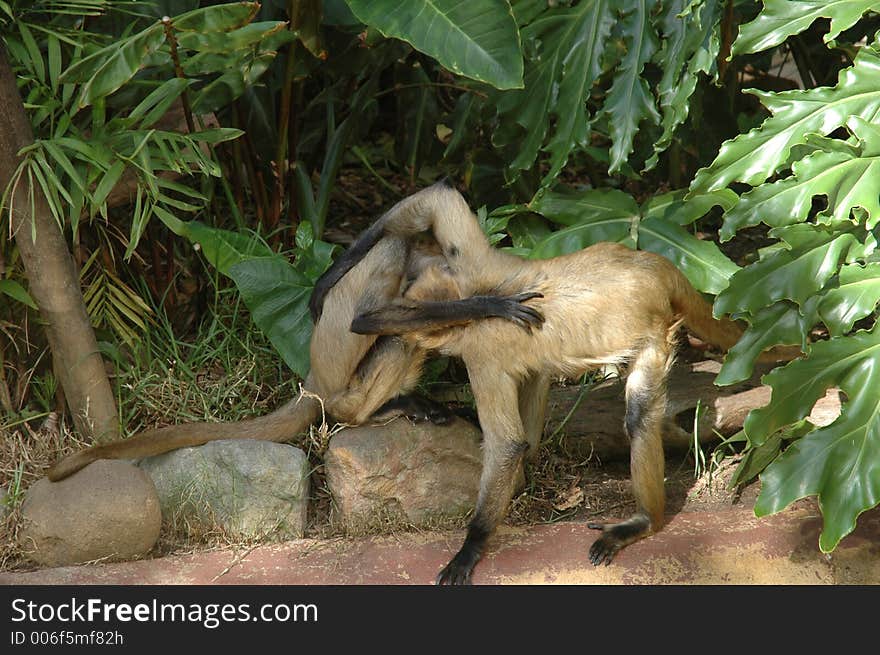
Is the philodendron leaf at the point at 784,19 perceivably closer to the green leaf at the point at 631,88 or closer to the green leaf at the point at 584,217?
the green leaf at the point at 631,88

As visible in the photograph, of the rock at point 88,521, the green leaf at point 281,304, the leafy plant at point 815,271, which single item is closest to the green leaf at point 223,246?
the green leaf at point 281,304

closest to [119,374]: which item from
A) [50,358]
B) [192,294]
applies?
[50,358]

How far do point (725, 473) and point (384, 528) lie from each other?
5.24 feet

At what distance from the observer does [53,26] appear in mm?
4852

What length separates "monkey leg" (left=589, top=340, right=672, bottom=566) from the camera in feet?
14.5

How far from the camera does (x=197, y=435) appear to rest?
4.81 meters

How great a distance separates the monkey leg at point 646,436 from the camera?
442 centimetres

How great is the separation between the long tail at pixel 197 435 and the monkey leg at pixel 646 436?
1415 mm

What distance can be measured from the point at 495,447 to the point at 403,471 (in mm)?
533

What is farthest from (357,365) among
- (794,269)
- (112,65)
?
Result: (794,269)

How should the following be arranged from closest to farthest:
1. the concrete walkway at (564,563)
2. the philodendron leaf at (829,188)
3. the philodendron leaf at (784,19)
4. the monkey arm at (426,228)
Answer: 1. the philodendron leaf at (829,188)
2. the philodendron leaf at (784,19)
3. the concrete walkway at (564,563)
4. the monkey arm at (426,228)

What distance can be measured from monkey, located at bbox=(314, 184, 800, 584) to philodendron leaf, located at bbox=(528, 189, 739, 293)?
0.98 ft

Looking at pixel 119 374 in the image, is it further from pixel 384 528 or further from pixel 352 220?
pixel 352 220

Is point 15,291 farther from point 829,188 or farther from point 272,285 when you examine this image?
point 829,188
